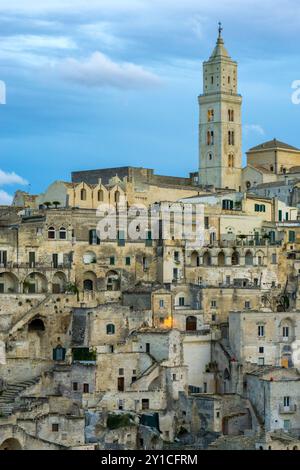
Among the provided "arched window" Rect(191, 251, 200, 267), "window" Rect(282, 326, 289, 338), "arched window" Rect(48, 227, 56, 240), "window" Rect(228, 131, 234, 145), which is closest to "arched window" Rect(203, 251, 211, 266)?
"arched window" Rect(191, 251, 200, 267)

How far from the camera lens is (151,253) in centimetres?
7044

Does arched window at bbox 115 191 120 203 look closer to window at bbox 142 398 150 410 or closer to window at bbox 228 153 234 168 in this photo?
window at bbox 228 153 234 168

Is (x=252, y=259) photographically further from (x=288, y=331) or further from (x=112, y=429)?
(x=112, y=429)

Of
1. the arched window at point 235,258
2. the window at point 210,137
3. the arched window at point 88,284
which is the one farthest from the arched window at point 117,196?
the window at point 210,137

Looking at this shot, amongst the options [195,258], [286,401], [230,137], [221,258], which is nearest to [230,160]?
[230,137]

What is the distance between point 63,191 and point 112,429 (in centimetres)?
2088

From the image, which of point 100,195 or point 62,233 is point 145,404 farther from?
point 100,195

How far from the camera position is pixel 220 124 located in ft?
276

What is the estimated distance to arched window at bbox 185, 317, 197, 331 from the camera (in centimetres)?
6519

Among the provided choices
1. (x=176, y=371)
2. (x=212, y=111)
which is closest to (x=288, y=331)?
(x=176, y=371)

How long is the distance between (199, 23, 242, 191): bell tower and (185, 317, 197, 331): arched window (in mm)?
19972

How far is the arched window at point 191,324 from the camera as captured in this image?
65.2 meters

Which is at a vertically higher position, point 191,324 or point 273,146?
point 273,146

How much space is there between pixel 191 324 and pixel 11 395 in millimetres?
11253
